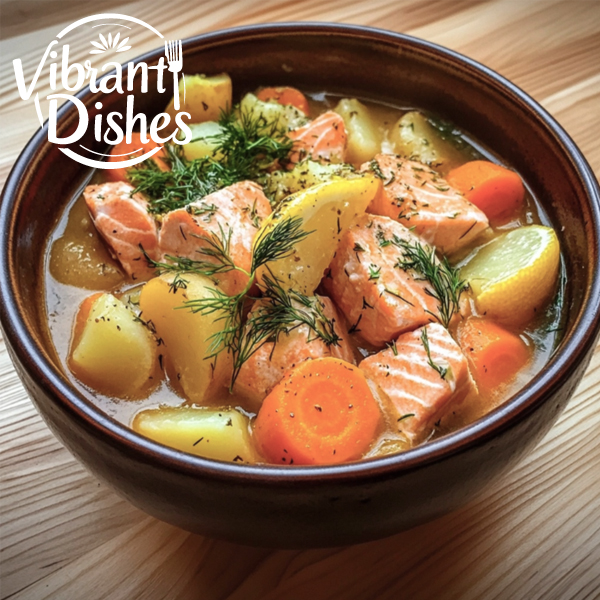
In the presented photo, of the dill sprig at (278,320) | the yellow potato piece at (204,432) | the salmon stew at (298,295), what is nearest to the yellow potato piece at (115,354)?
the salmon stew at (298,295)

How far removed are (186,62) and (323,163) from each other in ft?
Result: 1.84

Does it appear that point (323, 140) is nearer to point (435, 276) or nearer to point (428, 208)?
point (428, 208)

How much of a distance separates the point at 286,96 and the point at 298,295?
35.6 inches

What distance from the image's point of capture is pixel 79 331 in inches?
67.1

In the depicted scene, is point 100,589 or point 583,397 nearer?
point 100,589

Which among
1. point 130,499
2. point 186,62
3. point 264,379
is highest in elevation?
point 186,62

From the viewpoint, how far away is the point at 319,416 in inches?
58.6

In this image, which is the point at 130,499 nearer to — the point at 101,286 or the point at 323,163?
the point at 101,286

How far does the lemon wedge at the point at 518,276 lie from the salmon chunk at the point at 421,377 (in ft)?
0.65

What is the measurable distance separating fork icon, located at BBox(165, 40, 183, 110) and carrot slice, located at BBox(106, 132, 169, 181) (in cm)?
17

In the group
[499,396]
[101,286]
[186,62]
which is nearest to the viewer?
[499,396]

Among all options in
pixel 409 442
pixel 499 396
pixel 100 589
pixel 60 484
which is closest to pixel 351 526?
pixel 409 442

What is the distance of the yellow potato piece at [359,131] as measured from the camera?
2113mm

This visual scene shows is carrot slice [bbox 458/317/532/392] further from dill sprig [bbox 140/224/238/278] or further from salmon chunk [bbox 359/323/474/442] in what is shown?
dill sprig [bbox 140/224/238/278]
